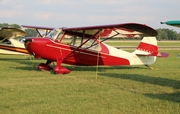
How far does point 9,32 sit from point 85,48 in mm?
7501

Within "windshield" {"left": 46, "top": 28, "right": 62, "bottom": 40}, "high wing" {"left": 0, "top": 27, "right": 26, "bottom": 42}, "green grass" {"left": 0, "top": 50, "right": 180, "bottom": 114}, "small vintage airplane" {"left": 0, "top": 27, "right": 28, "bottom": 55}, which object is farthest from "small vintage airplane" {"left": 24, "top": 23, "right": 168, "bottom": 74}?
"small vintage airplane" {"left": 0, "top": 27, "right": 28, "bottom": 55}

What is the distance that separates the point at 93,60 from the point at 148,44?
3.31 meters

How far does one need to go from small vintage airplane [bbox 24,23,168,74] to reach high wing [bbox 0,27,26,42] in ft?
18.8

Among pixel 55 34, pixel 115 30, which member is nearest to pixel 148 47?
pixel 115 30

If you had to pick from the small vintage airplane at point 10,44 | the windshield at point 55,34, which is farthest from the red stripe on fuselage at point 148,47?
the small vintage airplane at point 10,44

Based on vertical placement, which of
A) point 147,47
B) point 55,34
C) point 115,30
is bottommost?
point 147,47

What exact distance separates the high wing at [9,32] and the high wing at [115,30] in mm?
6212

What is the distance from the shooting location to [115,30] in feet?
36.9

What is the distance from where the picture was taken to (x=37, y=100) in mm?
6258

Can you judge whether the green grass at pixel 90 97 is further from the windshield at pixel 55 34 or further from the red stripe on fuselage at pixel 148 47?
the red stripe on fuselage at pixel 148 47

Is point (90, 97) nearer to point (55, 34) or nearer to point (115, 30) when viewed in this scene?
point (115, 30)

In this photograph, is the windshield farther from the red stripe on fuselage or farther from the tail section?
the red stripe on fuselage

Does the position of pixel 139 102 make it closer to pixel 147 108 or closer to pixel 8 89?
pixel 147 108

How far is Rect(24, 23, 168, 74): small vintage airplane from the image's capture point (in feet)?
37.5
